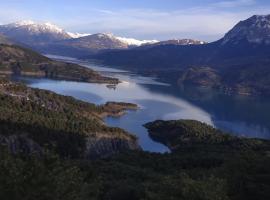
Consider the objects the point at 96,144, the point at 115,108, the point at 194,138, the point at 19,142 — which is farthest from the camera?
the point at 115,108

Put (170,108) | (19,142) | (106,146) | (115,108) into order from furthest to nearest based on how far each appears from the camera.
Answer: (170,108), (115,108), (106,146), (19,142)

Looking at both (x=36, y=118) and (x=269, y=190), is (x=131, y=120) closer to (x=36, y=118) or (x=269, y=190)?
(x=36, y=118)

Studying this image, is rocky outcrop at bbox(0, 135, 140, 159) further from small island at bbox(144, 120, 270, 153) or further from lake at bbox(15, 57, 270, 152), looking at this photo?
small island at bbox(144, 120, 270, 153)

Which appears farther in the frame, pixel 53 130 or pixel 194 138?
pixel 194 138

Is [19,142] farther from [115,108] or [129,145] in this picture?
[115,108]

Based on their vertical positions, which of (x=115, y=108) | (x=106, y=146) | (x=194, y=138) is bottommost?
(x=115, y=108)

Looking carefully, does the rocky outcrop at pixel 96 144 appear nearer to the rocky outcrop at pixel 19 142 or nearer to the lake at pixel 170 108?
the rocky outcrop at pixel 19 142

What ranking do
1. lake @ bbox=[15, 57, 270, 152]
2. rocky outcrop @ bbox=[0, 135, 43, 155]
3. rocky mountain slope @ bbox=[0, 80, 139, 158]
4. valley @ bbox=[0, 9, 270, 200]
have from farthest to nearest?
1. lake @ bbox=[15, 57, 270, 152]
2. rocky mountain slope @ bbox=[0, 80, 139, 158]
3. rocky outcrop @ bbox=[0, 135, 43, 155]
4. valley @ bbox=[0, 9, 270, 200]

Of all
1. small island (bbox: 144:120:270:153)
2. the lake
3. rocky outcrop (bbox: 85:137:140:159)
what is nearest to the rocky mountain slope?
rocky outcrop (bbox: 85:137:140:159)

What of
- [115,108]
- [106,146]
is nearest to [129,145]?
[106,146]

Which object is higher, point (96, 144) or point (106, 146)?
point (96, 144)
